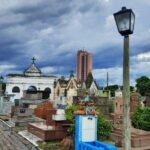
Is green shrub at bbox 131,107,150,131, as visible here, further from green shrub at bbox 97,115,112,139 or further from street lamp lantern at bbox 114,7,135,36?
street lamp lantern at bbox 114,7,135,36

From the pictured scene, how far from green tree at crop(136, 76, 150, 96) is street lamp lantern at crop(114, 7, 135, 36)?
53.0 meters

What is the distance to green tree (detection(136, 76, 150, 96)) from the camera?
57625 mm

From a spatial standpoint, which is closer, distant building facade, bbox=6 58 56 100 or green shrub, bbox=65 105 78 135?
green shrub, bbox=65 105 78 135

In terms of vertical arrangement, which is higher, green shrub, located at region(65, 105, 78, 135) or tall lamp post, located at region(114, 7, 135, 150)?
tall lamp post, located at region(114, 7, 135, 150)

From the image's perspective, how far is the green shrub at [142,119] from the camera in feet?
49.4

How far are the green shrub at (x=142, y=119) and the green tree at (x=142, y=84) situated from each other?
41270 millimetres

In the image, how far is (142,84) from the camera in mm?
59469

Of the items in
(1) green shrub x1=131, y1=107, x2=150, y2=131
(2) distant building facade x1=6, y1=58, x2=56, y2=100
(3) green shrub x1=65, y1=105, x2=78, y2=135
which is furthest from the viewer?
(2) distant building facade x1=6, y1=58, x2=56, y2=100

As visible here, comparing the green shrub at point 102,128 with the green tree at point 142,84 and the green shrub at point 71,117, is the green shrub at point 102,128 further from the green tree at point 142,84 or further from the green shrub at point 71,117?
the green tree at point 142,84

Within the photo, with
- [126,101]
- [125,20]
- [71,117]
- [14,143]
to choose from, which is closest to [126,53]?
[125,20]

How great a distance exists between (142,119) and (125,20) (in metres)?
11.4

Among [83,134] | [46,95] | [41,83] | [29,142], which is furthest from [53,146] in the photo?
[41,83]

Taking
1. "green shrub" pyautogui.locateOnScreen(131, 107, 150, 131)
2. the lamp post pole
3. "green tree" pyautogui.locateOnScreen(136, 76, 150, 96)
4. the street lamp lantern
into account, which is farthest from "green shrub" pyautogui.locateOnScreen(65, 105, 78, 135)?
"green tree" pyautogui.locateOnScreen(136, 76, 150, 96)

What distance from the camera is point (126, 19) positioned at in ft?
16.1
